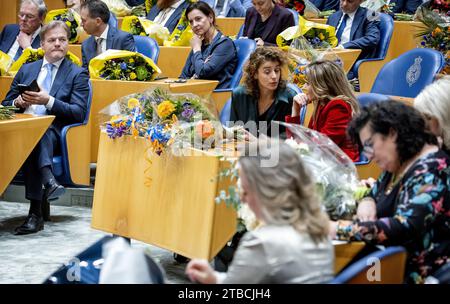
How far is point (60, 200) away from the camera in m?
6.33

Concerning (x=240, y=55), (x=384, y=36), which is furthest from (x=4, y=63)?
(x=384, y=36)

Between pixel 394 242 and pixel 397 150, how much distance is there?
31cm

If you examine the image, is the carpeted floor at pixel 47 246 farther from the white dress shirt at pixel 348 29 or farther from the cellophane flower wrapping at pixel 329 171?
the white dress shirt at pixel 348 29

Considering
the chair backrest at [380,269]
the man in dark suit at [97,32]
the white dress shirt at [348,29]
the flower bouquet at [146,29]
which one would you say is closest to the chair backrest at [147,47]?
the man in dark suit at [97,32]

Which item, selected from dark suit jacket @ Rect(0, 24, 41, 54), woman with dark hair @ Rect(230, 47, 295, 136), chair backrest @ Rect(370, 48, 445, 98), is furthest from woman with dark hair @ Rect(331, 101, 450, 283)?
dark suit jacket @ Rect(0, 24, 41, 54)

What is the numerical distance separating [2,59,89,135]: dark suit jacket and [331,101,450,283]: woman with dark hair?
9.90ft

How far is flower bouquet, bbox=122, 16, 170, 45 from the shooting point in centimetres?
737

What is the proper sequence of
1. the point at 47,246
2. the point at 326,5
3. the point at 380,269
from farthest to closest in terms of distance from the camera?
the point at 326,5 < the point at 47,246 < the point at 380,269

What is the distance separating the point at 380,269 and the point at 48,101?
3.45 m

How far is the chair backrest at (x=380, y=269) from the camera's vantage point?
8.54 feet

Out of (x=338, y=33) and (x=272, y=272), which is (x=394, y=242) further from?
(x=338, y=33)

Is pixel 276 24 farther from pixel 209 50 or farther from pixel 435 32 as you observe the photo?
pixel 435 32

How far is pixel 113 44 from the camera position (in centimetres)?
686

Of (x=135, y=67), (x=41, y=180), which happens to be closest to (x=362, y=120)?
(x=41, y=180)
